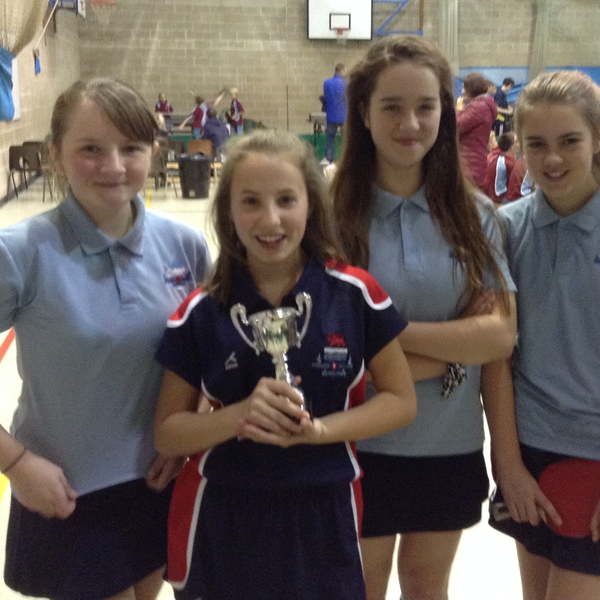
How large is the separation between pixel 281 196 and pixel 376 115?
0.35m

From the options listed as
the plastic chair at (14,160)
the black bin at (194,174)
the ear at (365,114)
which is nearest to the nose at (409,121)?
the ear at (365,114)

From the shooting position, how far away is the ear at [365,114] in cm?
148

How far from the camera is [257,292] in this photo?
1.26m

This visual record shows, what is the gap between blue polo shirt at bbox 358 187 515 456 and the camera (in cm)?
144

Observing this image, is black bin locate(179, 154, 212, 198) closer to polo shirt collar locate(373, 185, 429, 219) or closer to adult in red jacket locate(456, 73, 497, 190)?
adult in red jacket locate(456, 73, 497, 190)

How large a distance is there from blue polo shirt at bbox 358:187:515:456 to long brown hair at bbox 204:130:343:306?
0.18 metres

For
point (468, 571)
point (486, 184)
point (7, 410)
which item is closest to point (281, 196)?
point (468, 571)

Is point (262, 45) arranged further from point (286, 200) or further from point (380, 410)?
point (380, 410)

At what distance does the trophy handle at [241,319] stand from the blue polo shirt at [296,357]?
0.04ft

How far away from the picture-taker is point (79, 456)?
1353 mm

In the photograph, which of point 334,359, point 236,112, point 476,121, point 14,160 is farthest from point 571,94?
point 236,112

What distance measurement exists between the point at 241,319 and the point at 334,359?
191 mm

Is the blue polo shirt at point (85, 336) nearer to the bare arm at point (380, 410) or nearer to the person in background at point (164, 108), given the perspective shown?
the bare arm at point (380, 410)

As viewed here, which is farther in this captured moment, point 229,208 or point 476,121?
point 476,121
